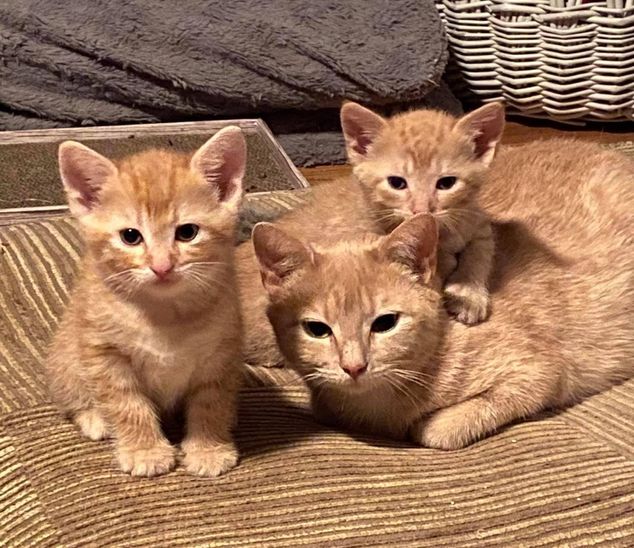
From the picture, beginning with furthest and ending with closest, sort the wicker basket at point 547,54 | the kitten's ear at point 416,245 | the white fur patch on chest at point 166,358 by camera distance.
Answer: the wicker basket at point 547,54, the kitten's ear at point 416,245, the white fur patch on chest at point 166,358

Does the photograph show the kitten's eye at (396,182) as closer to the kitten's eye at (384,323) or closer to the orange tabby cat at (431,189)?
the orange tabby cat at (431,189)

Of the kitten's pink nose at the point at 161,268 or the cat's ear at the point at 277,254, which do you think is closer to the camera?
the kitten's pink nose at the point at 161,268

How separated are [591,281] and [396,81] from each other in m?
1.45

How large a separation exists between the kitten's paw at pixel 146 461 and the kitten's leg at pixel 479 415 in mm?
455

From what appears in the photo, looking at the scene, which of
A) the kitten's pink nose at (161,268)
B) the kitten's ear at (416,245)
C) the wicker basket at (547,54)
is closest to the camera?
the kitten's pink nose at (161,268)

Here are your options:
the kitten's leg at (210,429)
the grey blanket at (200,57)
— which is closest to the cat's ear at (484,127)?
the kitten's leg at (210,429)

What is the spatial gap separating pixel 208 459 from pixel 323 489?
188 millimetres

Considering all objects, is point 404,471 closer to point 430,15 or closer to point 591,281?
point 591,281

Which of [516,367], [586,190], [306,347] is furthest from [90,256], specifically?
[586,190]

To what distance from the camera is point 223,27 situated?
3.10 m

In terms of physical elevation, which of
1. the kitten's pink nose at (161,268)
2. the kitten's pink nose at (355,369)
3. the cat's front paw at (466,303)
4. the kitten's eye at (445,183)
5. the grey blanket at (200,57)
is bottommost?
the grey blanket at (200,57)

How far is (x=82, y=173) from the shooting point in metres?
1.31

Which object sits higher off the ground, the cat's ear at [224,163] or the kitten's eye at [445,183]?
the cat's ear at [224,163]

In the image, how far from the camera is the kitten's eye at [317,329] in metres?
1.44
